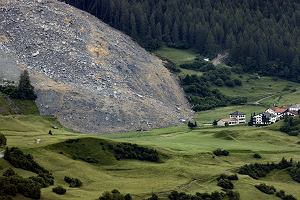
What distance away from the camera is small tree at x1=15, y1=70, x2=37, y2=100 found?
173 meters

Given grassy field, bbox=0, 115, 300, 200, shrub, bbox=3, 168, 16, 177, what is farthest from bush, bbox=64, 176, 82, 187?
shrub, bbox=3, 168, 16, 177

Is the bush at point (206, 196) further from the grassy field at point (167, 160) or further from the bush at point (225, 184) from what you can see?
the bush at point (225, 184)

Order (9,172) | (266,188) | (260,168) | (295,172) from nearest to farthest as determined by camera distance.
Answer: (9,172) < (266,188) < (295,172) < (260,168)

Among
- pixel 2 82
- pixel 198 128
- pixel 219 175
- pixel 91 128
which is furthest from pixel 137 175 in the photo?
pixel 2 82

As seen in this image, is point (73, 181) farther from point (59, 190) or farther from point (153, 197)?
point (153, 197)

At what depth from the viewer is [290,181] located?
134m

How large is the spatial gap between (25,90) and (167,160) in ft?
195

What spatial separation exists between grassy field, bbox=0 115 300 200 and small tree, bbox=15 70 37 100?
39.8 ft

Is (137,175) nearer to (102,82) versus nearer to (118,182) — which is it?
(118,182)

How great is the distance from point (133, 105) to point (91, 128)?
69.6 ft

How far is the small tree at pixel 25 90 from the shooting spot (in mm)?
173375

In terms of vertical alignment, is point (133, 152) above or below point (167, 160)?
above

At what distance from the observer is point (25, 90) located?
175 metres

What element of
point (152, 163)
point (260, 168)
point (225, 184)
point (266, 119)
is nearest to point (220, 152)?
point (260, 168)
